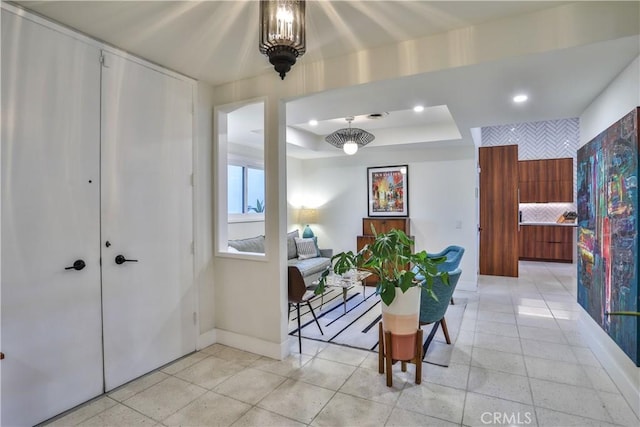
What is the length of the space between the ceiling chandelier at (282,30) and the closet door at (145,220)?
158cm

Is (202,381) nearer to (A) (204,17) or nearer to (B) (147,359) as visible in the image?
(B) (147,359)

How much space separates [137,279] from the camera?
8.88 feet

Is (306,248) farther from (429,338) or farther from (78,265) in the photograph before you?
(78,265)

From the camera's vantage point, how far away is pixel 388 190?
6.38m

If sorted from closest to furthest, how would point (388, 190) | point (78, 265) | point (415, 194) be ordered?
point (78, 265) → point (415, 194) → point (388, 190)

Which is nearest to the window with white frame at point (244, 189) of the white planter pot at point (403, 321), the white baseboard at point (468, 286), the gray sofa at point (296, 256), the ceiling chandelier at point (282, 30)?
the gray sofa at point (296, 256)

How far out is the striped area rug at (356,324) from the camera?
326cm

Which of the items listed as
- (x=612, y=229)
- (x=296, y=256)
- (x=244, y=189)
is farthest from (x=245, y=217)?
(x=612, y=229)

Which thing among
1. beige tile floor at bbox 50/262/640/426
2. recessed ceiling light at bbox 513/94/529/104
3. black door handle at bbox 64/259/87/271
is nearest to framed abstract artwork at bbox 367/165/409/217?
recessed ceiling light at bbox 513/94/529/104

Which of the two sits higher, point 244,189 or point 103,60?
point 103,60

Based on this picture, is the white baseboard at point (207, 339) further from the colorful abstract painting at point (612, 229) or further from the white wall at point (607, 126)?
the white wall at point (607, 126)

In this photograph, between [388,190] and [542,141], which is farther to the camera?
[542,141]

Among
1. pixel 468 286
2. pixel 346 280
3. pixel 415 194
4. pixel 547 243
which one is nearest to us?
pixel 346 280

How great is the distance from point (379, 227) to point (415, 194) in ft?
2.91
